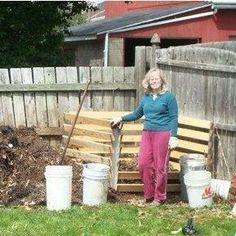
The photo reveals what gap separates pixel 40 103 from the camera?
10992 millimetres

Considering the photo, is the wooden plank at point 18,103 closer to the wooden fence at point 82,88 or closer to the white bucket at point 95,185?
the wooden fence at point 82,88

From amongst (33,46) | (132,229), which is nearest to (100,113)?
Result: (132,229)

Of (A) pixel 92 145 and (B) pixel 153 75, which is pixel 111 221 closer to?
(B) pixel 153 75

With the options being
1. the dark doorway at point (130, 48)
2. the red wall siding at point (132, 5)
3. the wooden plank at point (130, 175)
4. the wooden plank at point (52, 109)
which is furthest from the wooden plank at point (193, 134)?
the dark doorway at point (130, 48)

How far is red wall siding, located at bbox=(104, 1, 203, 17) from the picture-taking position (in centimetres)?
2311

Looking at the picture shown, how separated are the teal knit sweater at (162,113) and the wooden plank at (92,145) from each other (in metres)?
1.26

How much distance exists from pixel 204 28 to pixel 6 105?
10.3m

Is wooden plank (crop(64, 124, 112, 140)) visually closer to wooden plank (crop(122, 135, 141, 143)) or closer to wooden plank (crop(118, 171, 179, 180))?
wooden plank (crop(122, 135, 141, 143))

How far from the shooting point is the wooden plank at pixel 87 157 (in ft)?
31.5

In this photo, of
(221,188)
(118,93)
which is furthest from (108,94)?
(221,188)

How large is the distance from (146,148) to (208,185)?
913 mm

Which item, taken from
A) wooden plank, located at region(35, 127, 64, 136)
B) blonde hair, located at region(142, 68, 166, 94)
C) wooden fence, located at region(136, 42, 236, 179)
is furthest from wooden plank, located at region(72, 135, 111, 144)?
blonde hair, located at region(142, 68, 166, 94)

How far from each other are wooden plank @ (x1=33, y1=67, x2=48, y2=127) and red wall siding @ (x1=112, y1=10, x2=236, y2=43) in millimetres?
9078

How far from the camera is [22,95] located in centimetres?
1095
